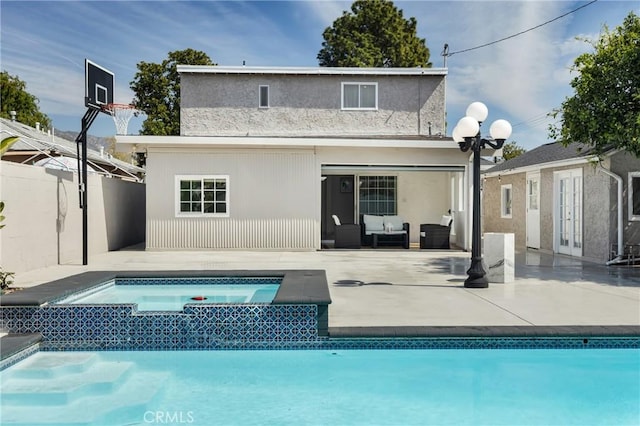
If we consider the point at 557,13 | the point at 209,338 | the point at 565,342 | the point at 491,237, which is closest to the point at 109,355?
the point at 209,338

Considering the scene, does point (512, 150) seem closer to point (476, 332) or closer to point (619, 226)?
point (619, 226)

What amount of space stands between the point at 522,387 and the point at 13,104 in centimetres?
3816

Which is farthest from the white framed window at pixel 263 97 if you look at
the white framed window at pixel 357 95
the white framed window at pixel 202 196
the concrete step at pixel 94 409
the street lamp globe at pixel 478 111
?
the concrete step at pixel 94 409

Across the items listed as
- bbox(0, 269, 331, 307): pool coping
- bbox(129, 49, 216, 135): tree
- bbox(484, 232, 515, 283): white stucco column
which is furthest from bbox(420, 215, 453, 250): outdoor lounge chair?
bbox(129, 49, 216, 135): tree

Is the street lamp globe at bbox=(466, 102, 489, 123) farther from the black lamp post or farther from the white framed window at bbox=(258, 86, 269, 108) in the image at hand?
the white framed window at bbox=(258, 86, 269, 108)

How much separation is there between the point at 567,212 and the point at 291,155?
26.4ft

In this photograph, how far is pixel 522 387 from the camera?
5062 millimetres

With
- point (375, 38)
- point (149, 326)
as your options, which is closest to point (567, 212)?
point (149, 326)

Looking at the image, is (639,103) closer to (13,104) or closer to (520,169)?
(520,169)

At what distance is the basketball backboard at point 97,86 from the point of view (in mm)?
12305

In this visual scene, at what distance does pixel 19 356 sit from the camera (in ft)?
18.4

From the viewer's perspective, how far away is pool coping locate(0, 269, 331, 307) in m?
6.06

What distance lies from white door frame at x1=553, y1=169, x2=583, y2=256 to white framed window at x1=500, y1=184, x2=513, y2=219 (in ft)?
12.5

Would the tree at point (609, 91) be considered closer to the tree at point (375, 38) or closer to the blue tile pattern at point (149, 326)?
the blue tile pattern at point (149, 326)
